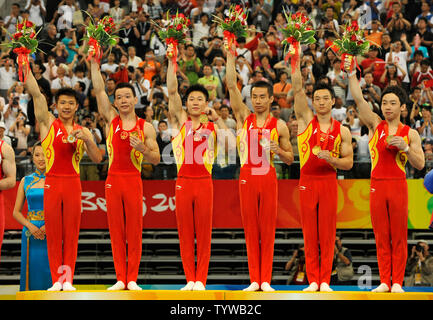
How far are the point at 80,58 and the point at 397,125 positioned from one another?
287 inches

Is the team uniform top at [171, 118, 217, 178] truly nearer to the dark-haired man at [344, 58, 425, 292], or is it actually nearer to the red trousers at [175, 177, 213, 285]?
the red trousers at [175, 177, 213, 285]

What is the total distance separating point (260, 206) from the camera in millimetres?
8008

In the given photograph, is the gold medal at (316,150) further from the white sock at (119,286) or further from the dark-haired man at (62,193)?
the white sock at (119,286)

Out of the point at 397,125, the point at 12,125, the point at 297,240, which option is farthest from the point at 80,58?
the point at 397,125

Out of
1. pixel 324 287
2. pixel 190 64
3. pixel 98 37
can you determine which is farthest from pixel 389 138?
pixel 190 64

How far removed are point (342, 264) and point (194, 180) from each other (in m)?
3.46

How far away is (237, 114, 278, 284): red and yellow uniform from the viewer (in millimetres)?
7988

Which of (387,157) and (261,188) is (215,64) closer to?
(261,188)

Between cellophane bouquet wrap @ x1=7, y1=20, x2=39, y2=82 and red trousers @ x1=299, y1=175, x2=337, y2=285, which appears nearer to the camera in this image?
red trousers @ x1=299, y1=175, x2=337, y2=285

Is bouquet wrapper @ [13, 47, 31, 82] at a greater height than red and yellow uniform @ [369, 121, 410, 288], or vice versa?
bouquet wrapper @ [13, 47, 31, 82]

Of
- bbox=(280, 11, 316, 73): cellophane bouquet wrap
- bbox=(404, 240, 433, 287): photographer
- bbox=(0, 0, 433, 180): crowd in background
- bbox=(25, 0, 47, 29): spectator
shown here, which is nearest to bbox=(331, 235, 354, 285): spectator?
bbox=(404, 240, 433, 287): photographer

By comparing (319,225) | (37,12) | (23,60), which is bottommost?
(319,225)

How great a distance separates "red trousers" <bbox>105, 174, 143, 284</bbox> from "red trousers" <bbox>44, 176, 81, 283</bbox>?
0.40 meters

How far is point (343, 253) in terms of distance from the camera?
10508 mm
